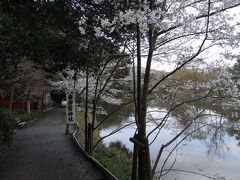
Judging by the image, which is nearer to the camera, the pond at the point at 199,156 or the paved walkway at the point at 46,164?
the paved walkway at the point at 46,164

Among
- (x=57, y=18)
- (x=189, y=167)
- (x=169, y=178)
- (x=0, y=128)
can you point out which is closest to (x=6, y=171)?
(x=0, y=128)

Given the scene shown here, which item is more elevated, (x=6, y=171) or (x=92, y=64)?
(x=92, y=64)

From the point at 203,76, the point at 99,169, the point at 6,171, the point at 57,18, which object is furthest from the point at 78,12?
the point at 6,171

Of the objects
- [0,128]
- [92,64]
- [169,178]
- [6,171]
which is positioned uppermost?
[92,64]

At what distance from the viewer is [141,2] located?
5227mm

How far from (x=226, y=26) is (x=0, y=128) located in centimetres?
775

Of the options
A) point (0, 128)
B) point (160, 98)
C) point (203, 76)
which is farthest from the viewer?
point (160, 98)

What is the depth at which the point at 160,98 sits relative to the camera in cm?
1159

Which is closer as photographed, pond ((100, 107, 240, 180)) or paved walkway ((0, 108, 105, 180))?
paved walkway ((0, 108, 105, 180))

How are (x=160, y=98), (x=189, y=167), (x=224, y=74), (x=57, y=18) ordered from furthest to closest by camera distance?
(x=189, y=167), (x=160, y=98), (x=57, y=18), (x=224, y=74)

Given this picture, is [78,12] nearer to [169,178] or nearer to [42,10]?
[42,10]

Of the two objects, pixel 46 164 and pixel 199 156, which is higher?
pixel 46 164

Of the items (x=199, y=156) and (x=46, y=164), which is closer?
(x=46, y=164)

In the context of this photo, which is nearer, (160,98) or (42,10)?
(42,10)
